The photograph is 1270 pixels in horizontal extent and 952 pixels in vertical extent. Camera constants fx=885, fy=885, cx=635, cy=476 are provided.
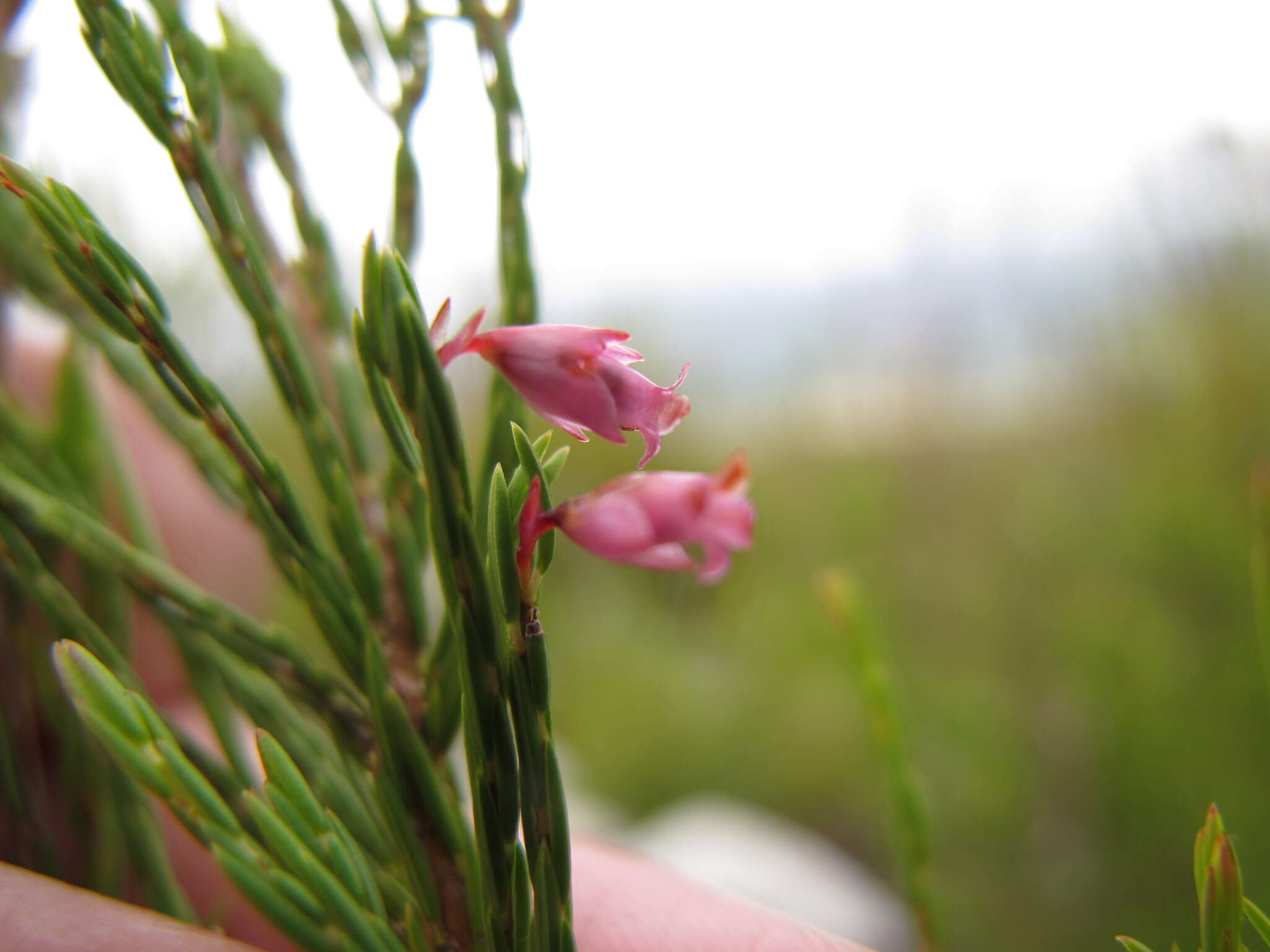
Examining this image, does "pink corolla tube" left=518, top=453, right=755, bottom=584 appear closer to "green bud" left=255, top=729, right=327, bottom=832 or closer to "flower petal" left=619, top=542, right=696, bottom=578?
"flower petal" left=619, top=542, right=696, bottom=578

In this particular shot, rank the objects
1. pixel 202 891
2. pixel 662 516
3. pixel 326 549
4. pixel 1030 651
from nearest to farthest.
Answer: pixel 662 516
pixel 326 549
pixel 202 891
pixel 1030 651

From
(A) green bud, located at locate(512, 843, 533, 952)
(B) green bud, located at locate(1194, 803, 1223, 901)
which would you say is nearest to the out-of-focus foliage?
(B) green bud, located at locate(1194, 803, 1223, 901)

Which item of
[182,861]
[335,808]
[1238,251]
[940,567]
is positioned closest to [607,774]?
[940,567]

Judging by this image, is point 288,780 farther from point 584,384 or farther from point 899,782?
point 899,782

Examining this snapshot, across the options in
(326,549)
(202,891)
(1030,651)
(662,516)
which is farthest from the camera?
(1030,651)

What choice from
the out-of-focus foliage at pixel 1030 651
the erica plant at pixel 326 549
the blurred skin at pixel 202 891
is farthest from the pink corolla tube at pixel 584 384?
the out-of-focus foliage at pixel 1030 651

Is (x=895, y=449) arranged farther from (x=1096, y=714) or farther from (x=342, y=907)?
(x=342, y=907)

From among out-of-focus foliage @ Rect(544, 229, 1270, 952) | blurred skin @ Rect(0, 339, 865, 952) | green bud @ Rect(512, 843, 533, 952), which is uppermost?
green bud @ Rect(512, 843, 533, 952)

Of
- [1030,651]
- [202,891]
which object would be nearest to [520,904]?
[202,891]
